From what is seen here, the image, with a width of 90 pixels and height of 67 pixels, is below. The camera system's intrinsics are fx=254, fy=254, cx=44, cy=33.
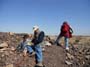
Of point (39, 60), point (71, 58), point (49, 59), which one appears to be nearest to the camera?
point (39, 60)

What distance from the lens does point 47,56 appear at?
14078 millimetres

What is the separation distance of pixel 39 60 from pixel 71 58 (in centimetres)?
326

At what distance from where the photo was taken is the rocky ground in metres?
12.9

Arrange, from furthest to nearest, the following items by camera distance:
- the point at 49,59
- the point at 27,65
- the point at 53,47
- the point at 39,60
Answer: the point at 53,47, the point at 49,59, the point at 27,65, the point at 39,60

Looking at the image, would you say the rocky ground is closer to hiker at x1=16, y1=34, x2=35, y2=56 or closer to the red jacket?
hiker at x1=16, y1=34, x2=35, y2=56

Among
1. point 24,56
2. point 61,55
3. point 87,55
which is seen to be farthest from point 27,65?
point 87,55

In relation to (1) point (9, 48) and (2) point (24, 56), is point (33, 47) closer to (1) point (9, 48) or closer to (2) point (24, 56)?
(2) point (24, 56)

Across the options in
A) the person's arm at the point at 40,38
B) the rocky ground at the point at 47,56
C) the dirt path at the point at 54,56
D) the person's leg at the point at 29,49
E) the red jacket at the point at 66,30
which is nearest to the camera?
the person's arm at the point at 40,38

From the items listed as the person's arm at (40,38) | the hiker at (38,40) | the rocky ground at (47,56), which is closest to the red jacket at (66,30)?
the rocky ground at (47,56)

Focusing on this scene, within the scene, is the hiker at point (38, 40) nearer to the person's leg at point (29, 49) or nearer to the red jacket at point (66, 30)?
the person's leg at point (29, 49)

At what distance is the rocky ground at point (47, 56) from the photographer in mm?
12891

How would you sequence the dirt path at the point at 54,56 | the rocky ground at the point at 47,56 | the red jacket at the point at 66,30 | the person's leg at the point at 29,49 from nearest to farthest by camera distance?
the person's leg at the point at 29,49, the rocky ground at the point at 47,56, the dirt path at the point at 54,56, the red jacket at the point at 66,30

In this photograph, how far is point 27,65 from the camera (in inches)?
502

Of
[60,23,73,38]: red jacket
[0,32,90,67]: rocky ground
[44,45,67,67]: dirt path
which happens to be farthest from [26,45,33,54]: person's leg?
[60,23,73,38]: red jacket
